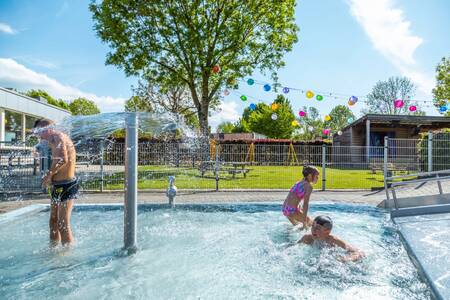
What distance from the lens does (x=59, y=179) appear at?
4910mm

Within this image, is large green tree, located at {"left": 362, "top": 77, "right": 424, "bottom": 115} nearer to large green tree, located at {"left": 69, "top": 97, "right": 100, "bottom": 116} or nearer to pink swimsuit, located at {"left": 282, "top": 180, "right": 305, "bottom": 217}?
pink swimsuit, located at {"left": 282, "top": 180, "right": 305, "bottom": 217}

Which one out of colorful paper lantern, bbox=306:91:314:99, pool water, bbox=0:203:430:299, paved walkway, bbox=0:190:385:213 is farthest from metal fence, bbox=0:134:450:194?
colorful paper lantern, bbox=306:91:314:99

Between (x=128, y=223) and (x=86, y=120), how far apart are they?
203 cm

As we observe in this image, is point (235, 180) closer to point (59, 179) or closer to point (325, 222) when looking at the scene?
point (325, 222)

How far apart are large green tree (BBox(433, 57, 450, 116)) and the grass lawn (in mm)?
24719

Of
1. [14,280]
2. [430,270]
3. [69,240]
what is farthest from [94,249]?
[430,270]

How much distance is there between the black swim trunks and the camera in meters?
4.86

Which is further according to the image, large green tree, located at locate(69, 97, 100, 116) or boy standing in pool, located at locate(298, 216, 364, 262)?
large green tree, located at locate(69, 97, 100, 116)

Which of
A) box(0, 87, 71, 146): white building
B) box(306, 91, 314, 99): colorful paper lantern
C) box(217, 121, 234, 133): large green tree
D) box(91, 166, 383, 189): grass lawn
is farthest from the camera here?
box(217, 121, 234, 133): large green tree

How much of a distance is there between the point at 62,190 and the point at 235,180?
10.6m

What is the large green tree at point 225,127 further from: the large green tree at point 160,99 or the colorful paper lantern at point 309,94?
the colorful paper lantern at point 309,94

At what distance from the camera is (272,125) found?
60.8 meters

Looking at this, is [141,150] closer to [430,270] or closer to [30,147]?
[30,147]

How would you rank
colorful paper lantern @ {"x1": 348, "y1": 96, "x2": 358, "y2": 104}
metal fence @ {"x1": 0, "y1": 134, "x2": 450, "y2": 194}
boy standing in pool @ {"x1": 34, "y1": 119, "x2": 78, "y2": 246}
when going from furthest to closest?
colorful paper lantern @ {"x1": 348, "y1": 96, "x2": 358, "y2": 104} → metal fence @ {"x1": 0, "y1": 134, "x2": 450, "y2": 194} → boy standing in pool @ {"x1": 34, "y1": 119, "x2": 78, "y2": 246}
